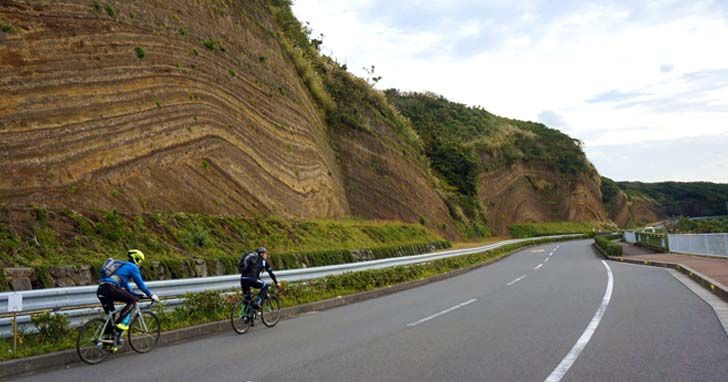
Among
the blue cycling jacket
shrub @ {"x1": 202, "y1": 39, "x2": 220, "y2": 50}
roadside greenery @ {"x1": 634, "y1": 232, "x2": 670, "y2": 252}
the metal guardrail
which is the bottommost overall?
roadside greenery @ {"x1": 634, "y1": 232, "x2": 670, "y2": 252}

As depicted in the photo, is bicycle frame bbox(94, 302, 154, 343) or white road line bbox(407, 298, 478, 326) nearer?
bicycle frame bbox(94, 302, 154, 343)

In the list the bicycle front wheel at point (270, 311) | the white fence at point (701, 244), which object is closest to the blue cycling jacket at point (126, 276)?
the bicycle front wheel at point (270, 311)

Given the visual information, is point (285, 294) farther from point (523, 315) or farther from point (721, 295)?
point (721, 295)

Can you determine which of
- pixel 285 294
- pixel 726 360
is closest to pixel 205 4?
pixel 285 294

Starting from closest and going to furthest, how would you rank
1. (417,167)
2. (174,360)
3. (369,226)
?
(174,360)
(369,226)
(417,167)

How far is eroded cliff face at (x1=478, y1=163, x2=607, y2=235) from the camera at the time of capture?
65.9 meters

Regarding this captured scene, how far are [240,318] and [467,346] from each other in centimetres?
473

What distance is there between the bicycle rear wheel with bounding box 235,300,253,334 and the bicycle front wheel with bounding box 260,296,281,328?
1.17ft

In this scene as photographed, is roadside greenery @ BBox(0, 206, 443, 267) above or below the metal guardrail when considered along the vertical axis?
above

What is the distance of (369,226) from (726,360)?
25316 millimetres

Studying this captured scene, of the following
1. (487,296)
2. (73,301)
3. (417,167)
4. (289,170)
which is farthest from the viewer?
(417,167)

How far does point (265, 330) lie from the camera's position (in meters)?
10.9

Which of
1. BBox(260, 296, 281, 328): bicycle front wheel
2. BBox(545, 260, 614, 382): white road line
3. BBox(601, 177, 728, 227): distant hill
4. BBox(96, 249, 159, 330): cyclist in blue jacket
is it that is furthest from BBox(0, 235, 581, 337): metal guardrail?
BBox(601, 177, 728, 227): distant hill

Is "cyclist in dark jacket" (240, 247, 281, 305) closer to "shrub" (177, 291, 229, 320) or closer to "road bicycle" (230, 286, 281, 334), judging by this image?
"road bicycle" (230, 286, 281, 334)
